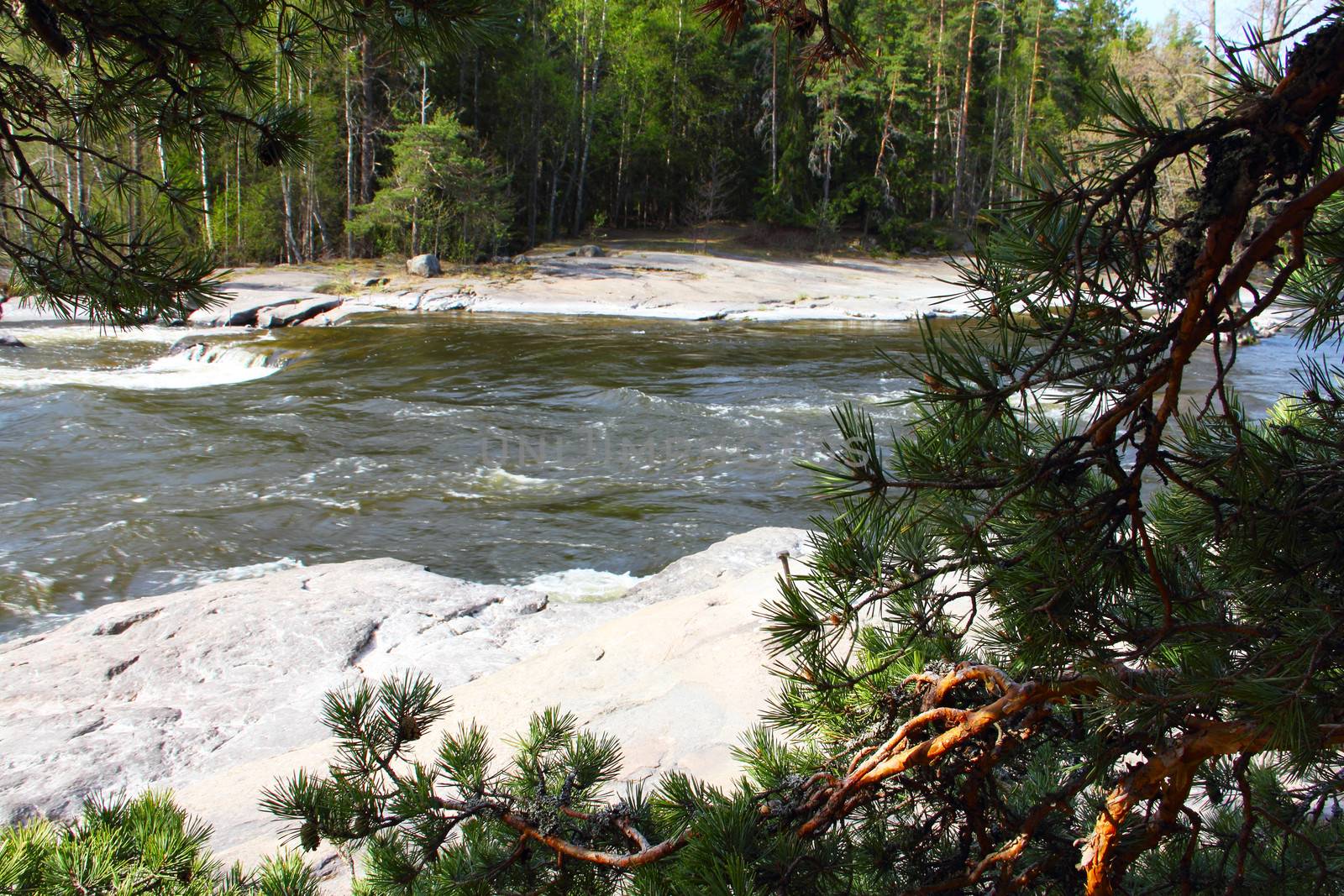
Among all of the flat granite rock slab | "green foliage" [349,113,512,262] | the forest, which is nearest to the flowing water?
the flat granite rock slab

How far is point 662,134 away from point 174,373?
2462 cm

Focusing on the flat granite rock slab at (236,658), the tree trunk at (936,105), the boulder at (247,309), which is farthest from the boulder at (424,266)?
the tree trunk at (936,105)

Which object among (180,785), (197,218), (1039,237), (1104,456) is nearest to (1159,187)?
Result: (1039,237)

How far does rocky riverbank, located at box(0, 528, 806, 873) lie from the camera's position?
3.65 metres

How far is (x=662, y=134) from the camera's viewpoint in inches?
1390

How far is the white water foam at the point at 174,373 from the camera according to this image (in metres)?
13.1

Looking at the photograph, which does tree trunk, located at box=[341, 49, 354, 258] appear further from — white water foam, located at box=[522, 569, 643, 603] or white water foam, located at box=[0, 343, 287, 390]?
white water foam, located at box=[522, 569, 643, 603]

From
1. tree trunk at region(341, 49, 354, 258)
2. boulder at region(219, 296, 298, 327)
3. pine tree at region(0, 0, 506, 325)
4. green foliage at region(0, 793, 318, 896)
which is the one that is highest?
tree trunk at region(341, 49, 354, 258)

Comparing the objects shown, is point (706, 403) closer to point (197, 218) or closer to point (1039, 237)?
point (197, 218)

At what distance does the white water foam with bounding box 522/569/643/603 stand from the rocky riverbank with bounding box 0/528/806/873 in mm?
227

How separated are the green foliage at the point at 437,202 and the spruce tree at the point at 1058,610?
24264mm

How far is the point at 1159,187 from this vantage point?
1.44m

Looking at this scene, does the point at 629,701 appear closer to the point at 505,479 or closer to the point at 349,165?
the point at 505,479

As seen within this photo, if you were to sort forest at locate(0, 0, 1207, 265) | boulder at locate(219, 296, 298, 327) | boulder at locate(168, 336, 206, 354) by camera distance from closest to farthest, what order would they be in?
boulder at locate(168, 336, 206, 354) < boulder at locate(219, 296, 298, 327) < forest at locate(0, 0, 1207, 265)
